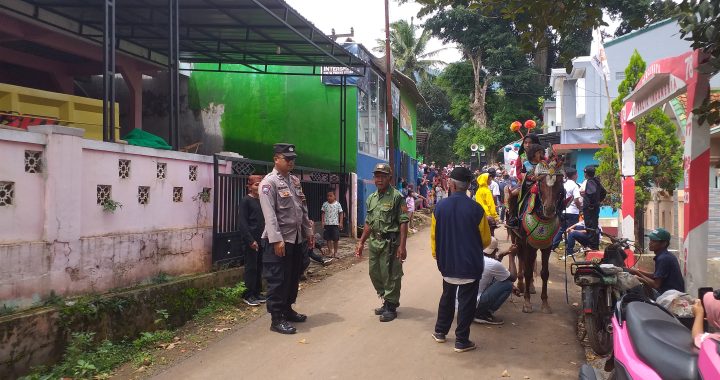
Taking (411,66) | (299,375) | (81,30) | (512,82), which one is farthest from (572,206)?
(411,66)

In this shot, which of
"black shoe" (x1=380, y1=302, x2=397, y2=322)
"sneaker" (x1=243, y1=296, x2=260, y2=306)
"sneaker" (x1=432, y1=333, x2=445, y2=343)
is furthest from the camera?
"sneaker" (x1=243, y1=296, x2=260, y2=306)

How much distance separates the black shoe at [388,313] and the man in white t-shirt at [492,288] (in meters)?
0.96

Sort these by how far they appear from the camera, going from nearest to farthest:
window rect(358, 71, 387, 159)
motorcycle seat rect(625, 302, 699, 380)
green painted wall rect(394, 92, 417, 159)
A: 1. motorcycle seat rect(625, 302, 699, 380)
2. window rect(358, 71, 387, 159)
3. green painted wall rect(394, 92, 417, 159)

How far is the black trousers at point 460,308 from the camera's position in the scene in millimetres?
5082

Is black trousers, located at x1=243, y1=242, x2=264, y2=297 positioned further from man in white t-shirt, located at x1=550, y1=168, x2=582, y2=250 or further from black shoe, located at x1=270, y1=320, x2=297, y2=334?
man in white t-shirt, located at x1=550, y1=168, x2=582, y2=250

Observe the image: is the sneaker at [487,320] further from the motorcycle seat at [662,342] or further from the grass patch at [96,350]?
the grass patch at [96,350]

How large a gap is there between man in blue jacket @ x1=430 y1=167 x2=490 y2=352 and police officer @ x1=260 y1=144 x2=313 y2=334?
63.4 inches

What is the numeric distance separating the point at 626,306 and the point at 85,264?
482 centimetres

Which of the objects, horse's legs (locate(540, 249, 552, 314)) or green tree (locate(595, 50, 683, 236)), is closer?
horse's legs (locate(540, 249, 552, 314))

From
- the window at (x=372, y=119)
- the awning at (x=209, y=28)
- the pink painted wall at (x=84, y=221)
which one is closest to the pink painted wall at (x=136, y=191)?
the pink painted wall at (x=84, y=221)

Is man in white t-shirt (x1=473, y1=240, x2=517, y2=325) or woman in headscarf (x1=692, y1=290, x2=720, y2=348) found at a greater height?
woman in headscarf (x1=692, y1=290, x2=720, y2=348)

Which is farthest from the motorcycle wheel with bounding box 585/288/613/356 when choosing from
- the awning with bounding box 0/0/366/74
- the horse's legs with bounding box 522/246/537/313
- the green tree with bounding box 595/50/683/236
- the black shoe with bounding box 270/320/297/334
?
the green tree with bounding box 595/50/683/236

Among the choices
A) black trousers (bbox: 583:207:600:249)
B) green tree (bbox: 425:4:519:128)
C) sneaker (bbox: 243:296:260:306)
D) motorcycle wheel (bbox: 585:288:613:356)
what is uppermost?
green tree (bbox: 425:4:519:128)

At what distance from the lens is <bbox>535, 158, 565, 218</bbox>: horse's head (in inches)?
237
